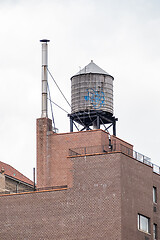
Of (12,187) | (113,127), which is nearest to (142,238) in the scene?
(113,127)

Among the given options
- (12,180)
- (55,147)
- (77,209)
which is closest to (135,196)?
(77,209)

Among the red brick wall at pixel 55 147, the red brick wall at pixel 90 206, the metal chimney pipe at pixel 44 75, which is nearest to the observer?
the red brick wall at pixel 90 206

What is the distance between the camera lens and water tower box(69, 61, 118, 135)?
78.7m

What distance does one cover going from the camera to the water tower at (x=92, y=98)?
78.7 m

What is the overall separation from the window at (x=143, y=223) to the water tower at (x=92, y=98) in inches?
464

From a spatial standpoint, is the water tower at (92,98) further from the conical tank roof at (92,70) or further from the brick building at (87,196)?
the brick building at (87,196)

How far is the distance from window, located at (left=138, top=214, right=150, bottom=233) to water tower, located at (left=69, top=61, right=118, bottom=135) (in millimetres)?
11775

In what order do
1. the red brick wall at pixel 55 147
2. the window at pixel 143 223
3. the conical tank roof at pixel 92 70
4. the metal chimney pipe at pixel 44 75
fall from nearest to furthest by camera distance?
1. the window at pixel 143 223
2. the red brick wall at pixel 55 147
3. the metal chimney pipe at pixel 44 75
4. the conical tank roof at pixel 92 70

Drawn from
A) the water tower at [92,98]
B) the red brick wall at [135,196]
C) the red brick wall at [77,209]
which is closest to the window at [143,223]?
the red brick wall at [135,196]

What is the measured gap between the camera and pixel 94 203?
67375 millimetres

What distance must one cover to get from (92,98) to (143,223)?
15638 millimetres

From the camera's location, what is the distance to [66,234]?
6800 centimetres

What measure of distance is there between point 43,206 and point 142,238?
9.20 m

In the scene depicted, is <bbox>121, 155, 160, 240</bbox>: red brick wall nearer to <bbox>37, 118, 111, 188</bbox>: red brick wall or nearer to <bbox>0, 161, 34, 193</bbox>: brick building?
<bbox>37, 118, 111, 188</bbox>: red brick wall
